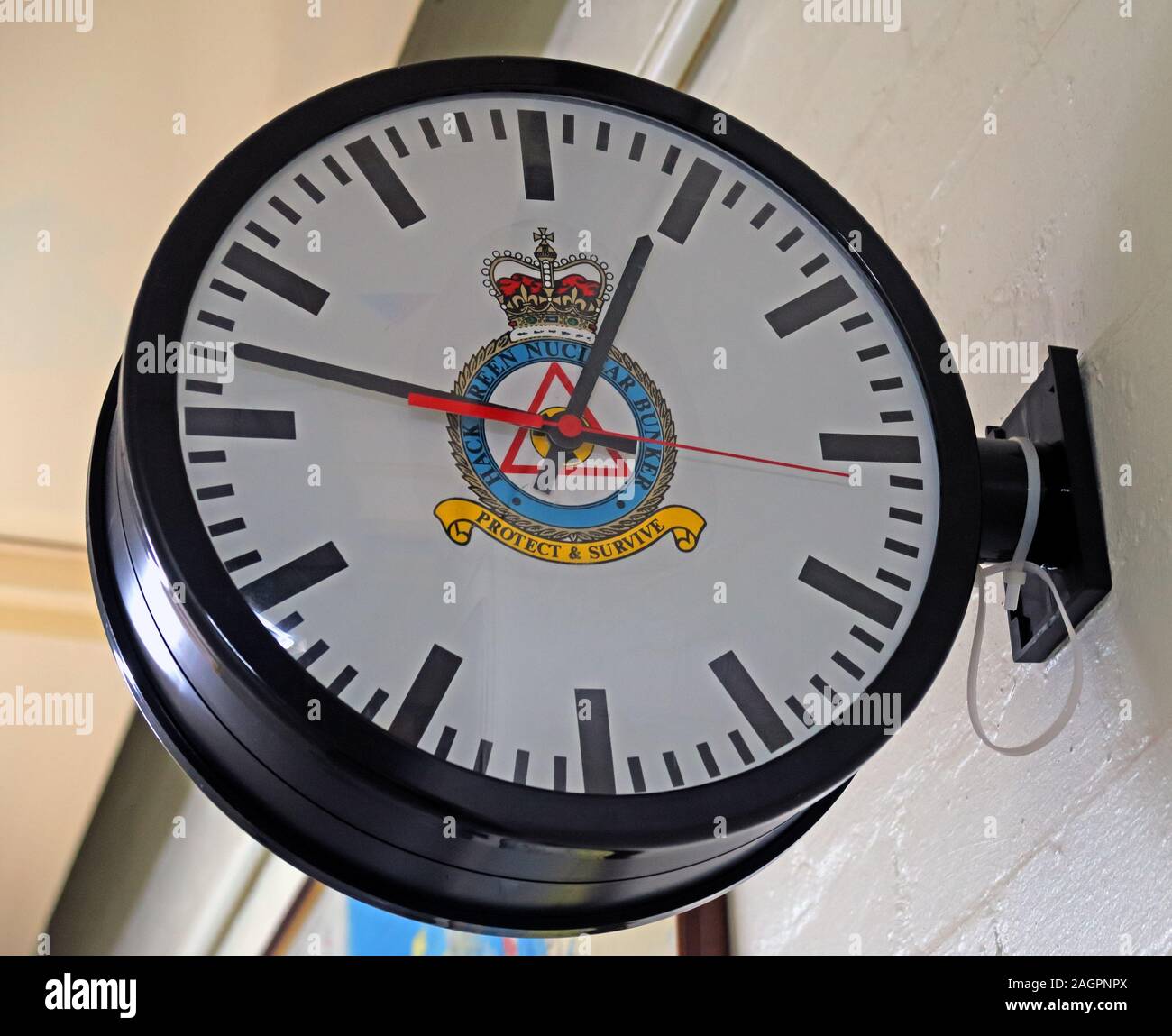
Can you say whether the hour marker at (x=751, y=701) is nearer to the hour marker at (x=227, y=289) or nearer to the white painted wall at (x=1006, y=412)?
the white painted wall at (x=1006, y=412)

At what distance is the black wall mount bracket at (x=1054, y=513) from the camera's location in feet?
3.31

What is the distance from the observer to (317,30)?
2172mm

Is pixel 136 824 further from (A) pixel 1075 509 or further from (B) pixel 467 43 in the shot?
(A) pixel 1075 509

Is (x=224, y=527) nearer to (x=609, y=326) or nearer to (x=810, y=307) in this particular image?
(x=609, y=326)

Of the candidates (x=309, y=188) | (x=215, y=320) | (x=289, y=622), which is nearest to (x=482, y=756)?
(x=289, y=622)

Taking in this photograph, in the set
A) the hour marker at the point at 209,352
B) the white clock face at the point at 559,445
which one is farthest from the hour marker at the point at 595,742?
the hour marker at the point at 209,352

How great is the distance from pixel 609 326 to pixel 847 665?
1.01 feet

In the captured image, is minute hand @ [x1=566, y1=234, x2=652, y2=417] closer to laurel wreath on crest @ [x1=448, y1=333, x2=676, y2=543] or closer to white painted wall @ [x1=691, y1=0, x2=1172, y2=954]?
laurel wreath on crest @ [x1=448, y1=333, x2=676, y2=543]

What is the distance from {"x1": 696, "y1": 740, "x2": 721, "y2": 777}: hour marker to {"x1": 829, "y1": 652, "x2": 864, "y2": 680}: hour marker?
112mm

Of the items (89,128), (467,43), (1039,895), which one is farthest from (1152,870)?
(89,128)

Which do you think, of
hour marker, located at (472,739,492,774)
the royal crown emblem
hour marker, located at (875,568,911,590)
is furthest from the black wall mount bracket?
hour marker, located at (472,739,492,774)

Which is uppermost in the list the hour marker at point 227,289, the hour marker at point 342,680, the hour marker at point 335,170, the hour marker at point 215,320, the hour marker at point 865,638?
the hour marker at point 335,170

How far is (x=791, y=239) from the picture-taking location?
103 centimetres

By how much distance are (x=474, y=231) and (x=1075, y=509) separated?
51 cm
